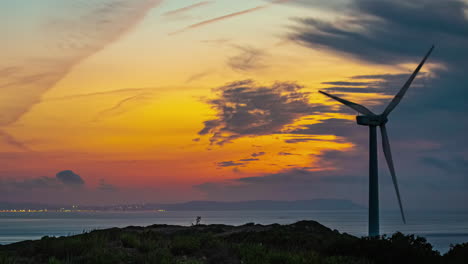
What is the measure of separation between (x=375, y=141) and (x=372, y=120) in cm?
245

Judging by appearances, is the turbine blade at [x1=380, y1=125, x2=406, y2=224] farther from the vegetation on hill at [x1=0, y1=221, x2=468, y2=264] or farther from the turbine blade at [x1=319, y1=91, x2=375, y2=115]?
the vegetation on hill at [x1=0, y1=221, x2=468, y2=264]

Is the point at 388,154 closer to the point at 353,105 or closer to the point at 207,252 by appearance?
the point at 353,105

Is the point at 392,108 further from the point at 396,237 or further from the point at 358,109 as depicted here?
the point at 396,237

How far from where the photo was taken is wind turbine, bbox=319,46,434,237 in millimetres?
51656

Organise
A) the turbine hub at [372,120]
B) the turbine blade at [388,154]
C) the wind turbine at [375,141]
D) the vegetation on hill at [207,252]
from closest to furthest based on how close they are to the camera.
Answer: the vegetation on hill at [207,252] < the wind turbine at [375,141] < the turbine blade at [388,154] < the turbine hub at [372,120]

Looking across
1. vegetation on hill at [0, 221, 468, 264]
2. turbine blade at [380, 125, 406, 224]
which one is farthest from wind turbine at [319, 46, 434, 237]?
vegetation on hill at [0, 221, 468, 264]

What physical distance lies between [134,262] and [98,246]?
290cm

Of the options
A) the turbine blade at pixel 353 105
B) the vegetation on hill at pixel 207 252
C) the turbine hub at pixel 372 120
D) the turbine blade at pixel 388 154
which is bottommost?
the vegetation on hill at pixel 207 252

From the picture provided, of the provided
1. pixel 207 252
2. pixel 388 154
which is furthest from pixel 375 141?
pixel 207 252

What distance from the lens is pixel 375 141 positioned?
54219 mm

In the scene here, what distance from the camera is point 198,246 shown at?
3206 cm

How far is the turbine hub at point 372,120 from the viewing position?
55.6m

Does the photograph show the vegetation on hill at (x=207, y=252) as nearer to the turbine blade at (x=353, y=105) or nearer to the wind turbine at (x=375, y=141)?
the wind turbine at (x=375, y=141)

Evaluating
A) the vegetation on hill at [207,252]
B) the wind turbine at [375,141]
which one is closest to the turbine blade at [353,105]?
the wind turbine at [375,141]
